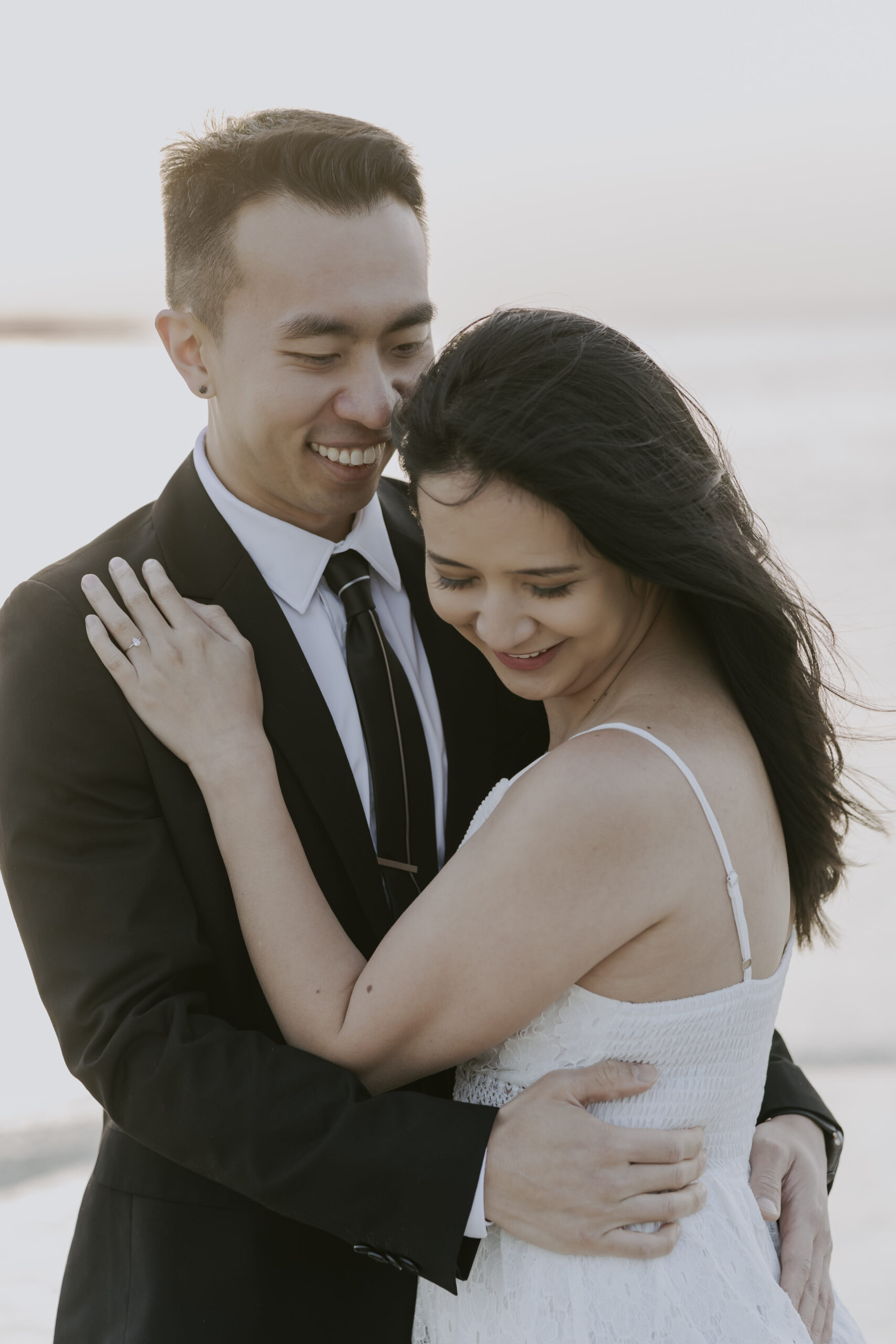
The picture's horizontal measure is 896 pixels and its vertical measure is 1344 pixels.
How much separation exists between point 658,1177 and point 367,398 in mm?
1242

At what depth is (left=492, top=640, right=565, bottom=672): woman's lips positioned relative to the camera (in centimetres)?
198

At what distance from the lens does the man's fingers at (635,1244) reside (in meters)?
1.79

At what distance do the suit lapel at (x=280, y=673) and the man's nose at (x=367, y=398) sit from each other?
0.89ft

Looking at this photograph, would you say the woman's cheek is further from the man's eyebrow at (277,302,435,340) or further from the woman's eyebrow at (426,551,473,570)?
the man's eyebrow at (277,302,435,340)

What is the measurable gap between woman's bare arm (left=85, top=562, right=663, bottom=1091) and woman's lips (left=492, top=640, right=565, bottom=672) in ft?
0.67

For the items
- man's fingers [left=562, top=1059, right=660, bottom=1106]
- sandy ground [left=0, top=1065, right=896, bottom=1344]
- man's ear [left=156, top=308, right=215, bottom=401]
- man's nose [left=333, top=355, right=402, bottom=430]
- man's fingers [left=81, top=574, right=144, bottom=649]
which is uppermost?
man's ear [left=156, top=308, right=215, bottom=401]

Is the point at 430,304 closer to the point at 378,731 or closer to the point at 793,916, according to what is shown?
the point at 378,731

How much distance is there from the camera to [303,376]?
2.14 m

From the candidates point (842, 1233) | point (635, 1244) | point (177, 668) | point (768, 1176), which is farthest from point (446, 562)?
point (842, 1233)

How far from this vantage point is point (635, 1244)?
1.79 metres

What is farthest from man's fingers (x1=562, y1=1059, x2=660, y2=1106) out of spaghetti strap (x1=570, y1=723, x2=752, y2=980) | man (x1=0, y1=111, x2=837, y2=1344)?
spaghetti strap (x1=570, y1=723, x2=752, y2=980)

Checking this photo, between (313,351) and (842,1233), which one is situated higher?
(313,351)

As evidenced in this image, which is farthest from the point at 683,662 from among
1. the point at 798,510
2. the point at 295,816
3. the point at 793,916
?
the point at 798,510

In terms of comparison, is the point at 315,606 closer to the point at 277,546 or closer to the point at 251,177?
the point at 277,546
